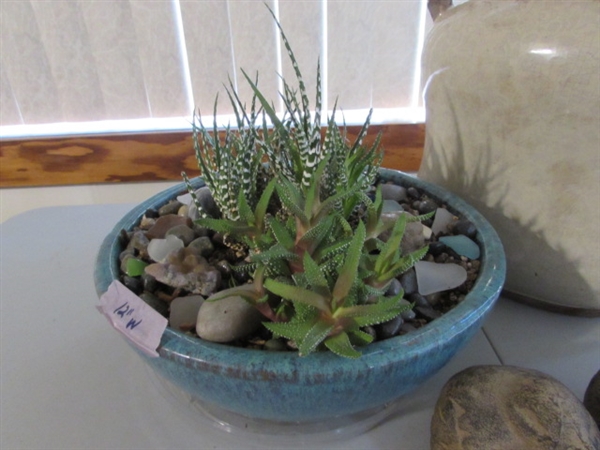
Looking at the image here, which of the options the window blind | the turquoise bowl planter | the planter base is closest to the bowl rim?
the turquoise bowl planter

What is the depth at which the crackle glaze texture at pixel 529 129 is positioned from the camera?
1.22 ft

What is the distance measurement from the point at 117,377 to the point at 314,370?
26 centimetres

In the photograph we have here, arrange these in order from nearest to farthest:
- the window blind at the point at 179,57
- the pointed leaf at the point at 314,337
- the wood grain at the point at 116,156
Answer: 1. the pointed leaf at the point at 314,337
2. the window blind at the point at 179,57
3. the wood grain at the point at 116,156

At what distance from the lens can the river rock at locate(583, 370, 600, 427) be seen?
1.22 feet

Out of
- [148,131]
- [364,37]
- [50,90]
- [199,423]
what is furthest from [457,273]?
[50,90]

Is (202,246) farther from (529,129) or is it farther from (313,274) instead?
(529,129)

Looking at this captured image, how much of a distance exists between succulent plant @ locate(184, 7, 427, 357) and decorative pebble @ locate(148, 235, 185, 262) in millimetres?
36

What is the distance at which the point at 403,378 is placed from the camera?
31 centimetres

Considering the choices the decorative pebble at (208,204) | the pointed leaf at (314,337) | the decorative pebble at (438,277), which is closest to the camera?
the pointed leaf at (314,337)

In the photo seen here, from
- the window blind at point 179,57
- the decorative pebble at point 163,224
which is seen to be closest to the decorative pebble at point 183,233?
the decorative pebble at point 163,224

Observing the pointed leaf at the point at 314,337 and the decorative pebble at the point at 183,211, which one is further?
the decorative pebble at the point at 183,211

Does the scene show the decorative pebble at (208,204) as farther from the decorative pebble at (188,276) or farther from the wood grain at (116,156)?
the wood grain at (116,156)

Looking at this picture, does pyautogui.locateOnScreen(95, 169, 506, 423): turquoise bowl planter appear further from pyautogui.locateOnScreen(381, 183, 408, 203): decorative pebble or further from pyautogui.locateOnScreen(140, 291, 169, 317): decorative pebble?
pyautogui.locateOnScreen(381, 183, 408, 203): decorative pebble

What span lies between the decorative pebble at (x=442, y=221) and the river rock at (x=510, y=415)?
0.48 feet
